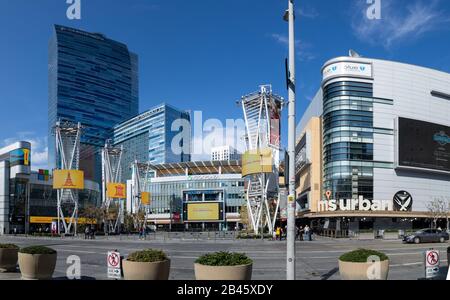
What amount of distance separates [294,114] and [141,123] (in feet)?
324

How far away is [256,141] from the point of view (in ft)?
220

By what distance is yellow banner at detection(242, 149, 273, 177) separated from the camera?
63.5 meters

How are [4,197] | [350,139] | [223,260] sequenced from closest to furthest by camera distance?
[223,260], [350,139], [4,197]

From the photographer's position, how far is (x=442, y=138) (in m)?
90.2

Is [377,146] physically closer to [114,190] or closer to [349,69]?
[349,69]

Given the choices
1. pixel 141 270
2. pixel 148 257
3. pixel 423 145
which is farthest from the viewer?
pixel 423 145

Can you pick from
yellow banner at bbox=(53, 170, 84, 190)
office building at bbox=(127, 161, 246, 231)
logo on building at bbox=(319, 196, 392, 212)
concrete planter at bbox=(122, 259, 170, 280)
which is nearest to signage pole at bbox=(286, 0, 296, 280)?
concrete planter at bbox=(122, 259, 170, 280)

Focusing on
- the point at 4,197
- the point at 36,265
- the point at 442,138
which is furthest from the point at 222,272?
the point at 4,197

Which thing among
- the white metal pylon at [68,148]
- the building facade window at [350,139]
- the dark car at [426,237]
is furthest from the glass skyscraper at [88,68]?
the building facade window at [350,139]

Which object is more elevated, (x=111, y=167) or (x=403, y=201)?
(x=111, y=167)

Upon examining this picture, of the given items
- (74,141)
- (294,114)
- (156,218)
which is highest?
(74,141)

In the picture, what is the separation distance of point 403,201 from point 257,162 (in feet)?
122

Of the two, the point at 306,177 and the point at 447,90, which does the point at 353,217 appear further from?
the point at 447,90
